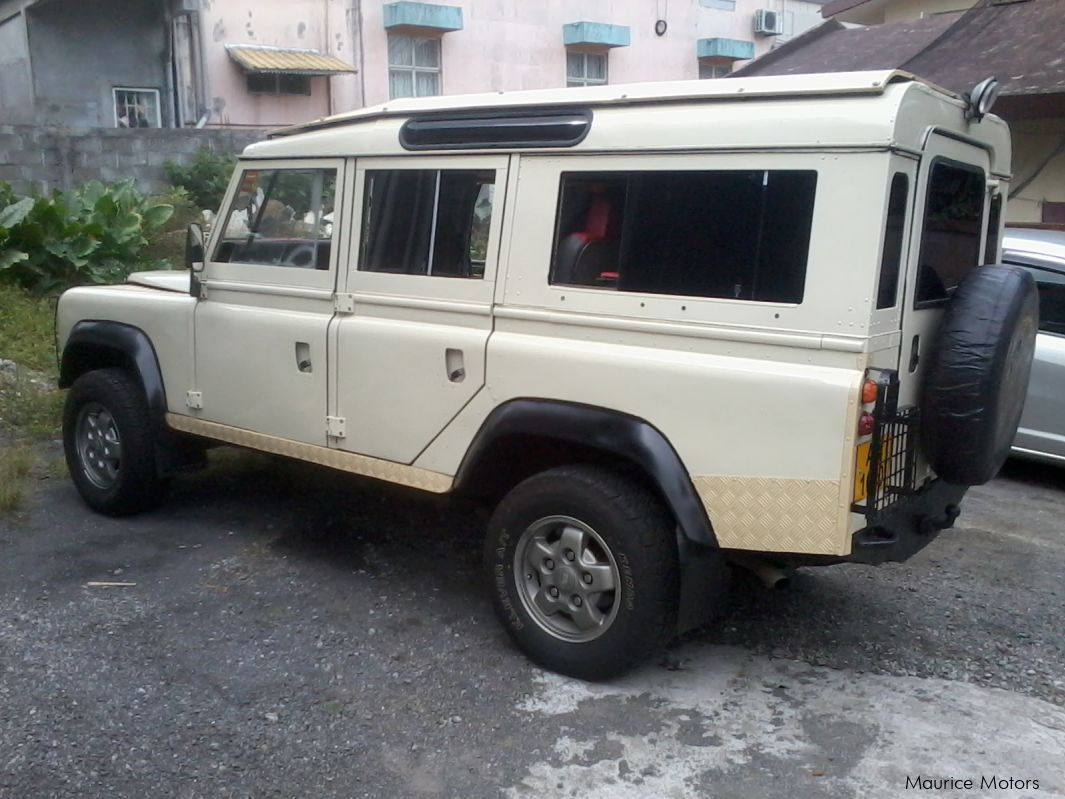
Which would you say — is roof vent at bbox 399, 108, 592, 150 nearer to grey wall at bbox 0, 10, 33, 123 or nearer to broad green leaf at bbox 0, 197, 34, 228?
broad green leaf at bbox 0, 197, 34, 228

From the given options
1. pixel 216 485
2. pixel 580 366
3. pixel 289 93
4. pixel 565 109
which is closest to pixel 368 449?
pixel 580 366

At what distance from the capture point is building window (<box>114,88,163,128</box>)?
18.2 meters

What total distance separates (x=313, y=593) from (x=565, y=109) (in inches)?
95.2

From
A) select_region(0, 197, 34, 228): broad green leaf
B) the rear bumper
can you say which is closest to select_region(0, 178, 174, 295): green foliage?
select_region(0, 197, 34, 228): broad green leaf

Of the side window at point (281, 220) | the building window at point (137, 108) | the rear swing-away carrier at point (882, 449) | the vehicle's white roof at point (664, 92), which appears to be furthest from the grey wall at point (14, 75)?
the rear swing-away carrier at point (882, 449)

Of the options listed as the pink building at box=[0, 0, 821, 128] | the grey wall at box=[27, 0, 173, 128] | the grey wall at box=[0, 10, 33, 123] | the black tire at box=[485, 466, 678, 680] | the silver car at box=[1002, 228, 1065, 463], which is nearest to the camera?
the black tire at box=[485, 466, 678, 680]

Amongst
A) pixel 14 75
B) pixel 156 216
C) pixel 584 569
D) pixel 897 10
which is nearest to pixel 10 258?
pixel 156 216

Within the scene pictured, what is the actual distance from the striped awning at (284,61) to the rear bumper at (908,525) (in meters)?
15.4

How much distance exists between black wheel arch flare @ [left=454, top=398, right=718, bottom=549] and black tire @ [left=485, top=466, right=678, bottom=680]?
0.44 ft

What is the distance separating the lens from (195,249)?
5520 millimetres

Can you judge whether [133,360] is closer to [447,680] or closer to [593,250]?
[447,680]

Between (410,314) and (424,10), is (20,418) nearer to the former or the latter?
(410,314)

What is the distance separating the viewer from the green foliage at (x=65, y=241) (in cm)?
1039

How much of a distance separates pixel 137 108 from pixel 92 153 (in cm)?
489
